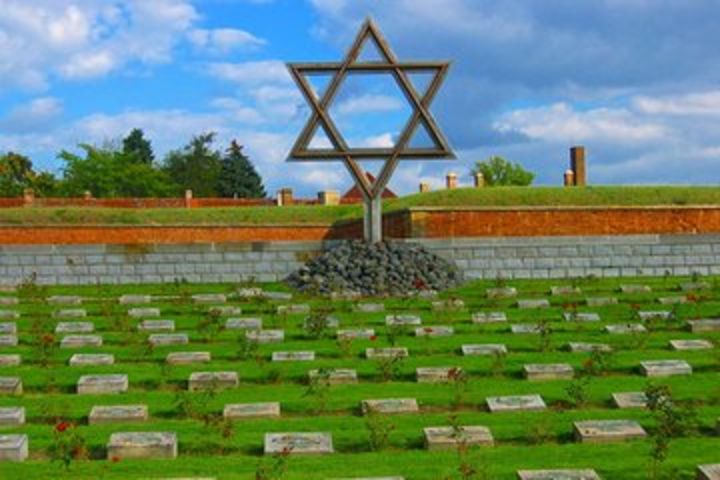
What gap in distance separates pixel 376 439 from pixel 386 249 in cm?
963

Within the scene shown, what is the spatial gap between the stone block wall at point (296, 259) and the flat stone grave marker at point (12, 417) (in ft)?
31.5

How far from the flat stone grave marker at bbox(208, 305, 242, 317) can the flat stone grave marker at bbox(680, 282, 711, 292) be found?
7.16 metres

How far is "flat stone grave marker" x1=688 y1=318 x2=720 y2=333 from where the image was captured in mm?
13758

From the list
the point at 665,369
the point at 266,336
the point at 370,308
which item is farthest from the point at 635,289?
the point at 266,336

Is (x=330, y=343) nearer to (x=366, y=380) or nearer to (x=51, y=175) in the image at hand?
(x=366, y=380)

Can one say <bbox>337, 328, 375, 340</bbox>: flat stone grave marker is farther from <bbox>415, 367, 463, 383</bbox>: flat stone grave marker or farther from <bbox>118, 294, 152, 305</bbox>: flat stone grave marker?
<bbox>118, 294, 152, 305</bbox>: flat stone grave marker

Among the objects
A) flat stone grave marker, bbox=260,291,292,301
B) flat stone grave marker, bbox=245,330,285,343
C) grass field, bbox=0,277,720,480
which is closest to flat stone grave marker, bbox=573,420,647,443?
grass field, bbox=0,277,720,480

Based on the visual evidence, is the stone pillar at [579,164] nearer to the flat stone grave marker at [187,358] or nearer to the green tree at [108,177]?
the flat stone grave marker at [187,358]

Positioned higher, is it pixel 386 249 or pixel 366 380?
pixel 386 249

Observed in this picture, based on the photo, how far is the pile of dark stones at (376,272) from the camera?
57.0 ft

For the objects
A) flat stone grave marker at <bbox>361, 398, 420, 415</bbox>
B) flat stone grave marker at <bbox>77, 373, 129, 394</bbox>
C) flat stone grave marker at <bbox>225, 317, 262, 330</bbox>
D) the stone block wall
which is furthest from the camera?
the stone block wall

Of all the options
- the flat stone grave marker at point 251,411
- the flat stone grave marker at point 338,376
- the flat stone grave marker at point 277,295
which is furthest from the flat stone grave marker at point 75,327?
the flat stone grave marker at point 251,411

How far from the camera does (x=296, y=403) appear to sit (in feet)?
33.8

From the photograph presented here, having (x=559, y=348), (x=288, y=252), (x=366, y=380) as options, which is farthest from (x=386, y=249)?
(x=366, y=380)
